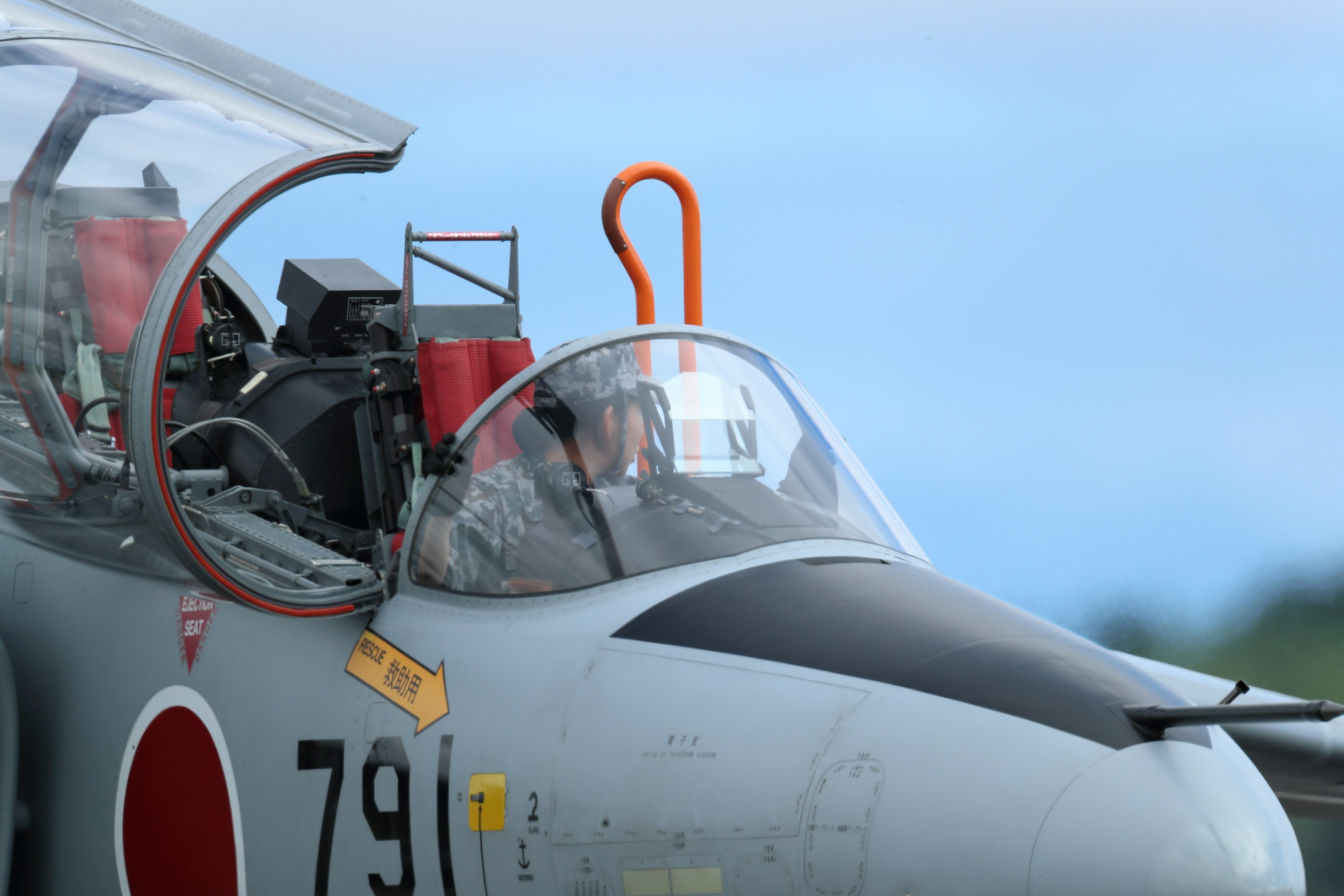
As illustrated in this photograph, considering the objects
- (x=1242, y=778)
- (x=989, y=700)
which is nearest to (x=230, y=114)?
(x=989, y=700)

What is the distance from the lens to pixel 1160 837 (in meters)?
2.41

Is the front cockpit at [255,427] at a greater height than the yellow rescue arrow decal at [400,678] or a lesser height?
greater

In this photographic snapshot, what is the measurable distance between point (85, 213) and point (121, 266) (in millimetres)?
465

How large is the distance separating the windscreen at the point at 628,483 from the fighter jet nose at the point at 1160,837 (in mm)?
1185

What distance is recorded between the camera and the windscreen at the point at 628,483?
346 centimetres

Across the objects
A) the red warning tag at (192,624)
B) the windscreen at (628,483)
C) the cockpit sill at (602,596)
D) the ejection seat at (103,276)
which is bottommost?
the red warning tag at (192,624)

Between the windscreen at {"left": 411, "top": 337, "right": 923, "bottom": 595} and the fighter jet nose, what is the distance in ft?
3.89

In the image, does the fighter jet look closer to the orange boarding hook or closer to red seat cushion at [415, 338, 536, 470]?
red seat cushion at [415, 338, 536, 470]

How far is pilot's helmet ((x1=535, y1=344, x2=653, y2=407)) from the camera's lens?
3.72 meters

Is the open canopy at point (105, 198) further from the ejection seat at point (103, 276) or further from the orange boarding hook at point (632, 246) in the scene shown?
the orange boarding hook at point (632, 246)

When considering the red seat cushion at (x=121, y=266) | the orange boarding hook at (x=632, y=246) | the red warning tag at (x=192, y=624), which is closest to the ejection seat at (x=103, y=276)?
the red seat cushion at (x=121, y=266)

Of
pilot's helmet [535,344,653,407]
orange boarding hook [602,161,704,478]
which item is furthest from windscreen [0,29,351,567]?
orange boarding hook [602,161,704,478]

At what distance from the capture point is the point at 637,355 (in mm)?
3797

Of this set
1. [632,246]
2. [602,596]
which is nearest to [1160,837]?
[602,596]
